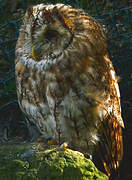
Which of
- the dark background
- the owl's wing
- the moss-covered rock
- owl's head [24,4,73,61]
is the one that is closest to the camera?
the moss-covered rock

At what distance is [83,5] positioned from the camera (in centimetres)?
372

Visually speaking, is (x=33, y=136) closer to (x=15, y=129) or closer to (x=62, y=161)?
(x=15, y=129)

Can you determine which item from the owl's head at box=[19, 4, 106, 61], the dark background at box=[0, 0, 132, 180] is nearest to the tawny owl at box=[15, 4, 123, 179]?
the owl's head at box=[19, 4, 106, 61]

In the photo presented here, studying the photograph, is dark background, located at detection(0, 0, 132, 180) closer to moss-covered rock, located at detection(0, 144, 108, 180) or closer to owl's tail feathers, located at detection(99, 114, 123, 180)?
owl's tail feathers, located at detection(99, 114, 123, 180)

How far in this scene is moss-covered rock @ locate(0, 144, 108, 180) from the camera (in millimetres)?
1713

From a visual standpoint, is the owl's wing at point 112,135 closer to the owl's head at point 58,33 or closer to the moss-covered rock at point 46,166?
the owl's head at point 58,33

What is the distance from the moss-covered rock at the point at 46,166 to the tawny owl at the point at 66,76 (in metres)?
0.76

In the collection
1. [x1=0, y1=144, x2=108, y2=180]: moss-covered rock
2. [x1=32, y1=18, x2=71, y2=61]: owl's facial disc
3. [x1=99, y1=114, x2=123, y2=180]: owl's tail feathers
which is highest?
[x1=32, y1=18, x2=71, y2=61]: owl's facial disc

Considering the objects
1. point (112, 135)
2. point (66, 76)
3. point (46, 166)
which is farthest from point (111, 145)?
point (46, 166)

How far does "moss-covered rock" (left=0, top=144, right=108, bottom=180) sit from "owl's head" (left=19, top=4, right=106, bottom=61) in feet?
2.90

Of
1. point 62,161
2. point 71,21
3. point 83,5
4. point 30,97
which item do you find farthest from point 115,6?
point 62,161

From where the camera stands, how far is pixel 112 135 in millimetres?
2842

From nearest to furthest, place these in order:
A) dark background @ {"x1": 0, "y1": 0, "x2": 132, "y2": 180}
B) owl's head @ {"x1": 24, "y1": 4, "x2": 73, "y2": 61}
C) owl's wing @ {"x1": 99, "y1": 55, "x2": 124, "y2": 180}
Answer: owl's head @ {"x1": 24, "y1": 4, "x2": 73, "y2": 61}, owl's wing @ {"x1": 99, "y1": 55, "x2": 124, "y2": 180}, dark background @ {"x1": 0, "y1": 0, "x2": 132, "y2": 180}

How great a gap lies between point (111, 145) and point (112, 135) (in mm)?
84
